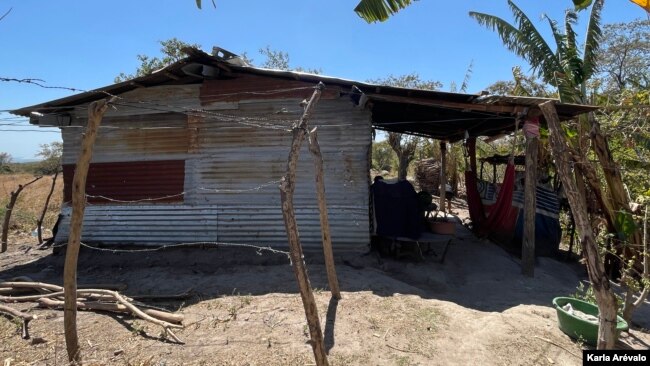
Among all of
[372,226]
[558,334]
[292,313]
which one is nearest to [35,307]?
[292,313]

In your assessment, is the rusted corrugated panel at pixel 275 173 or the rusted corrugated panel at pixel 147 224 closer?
the rusted corrugated panel at pixel 275 173

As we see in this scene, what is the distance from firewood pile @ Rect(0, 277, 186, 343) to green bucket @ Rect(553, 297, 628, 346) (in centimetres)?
398

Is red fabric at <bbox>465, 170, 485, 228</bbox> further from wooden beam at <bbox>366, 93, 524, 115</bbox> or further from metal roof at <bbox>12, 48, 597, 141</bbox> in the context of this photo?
wooden beam at <bbox>366, 93, 524, 115</bbox>

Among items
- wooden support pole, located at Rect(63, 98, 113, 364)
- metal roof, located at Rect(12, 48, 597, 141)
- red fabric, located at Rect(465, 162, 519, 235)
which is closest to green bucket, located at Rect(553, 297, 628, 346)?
metal roof, located at Rect(12, 48, 597, 141)

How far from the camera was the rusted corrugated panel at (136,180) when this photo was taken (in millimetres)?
7551

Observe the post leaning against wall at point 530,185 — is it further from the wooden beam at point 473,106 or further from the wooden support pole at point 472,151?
the wooden support pole at point 472,151

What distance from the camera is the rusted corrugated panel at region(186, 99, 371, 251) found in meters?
6.99

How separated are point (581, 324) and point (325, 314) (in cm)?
263

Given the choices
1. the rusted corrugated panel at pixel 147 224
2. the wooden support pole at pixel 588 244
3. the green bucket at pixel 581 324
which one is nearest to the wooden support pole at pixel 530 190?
the green bucket at pixel 581 324

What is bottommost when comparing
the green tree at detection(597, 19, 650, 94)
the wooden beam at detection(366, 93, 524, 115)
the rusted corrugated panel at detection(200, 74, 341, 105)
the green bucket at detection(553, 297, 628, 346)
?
the green bucket at detection(553, 297, 628, 346)

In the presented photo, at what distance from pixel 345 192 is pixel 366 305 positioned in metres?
2.47

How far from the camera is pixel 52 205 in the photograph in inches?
585

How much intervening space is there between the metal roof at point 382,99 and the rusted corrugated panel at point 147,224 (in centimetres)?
214

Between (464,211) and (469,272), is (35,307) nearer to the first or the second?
(469,272)
